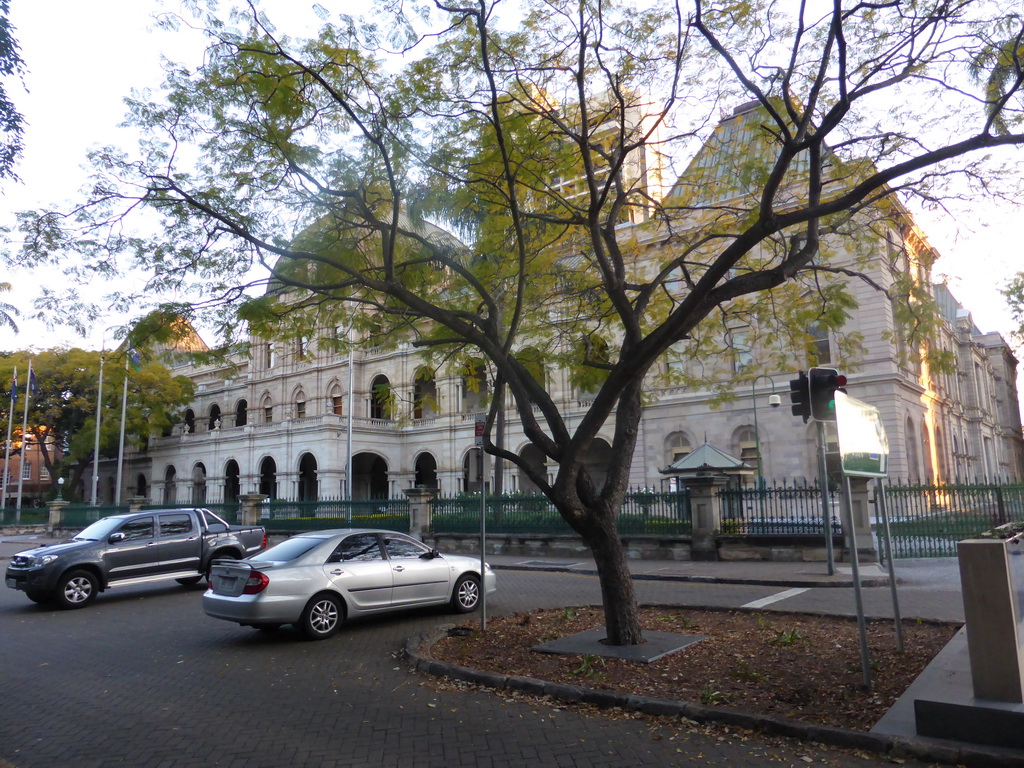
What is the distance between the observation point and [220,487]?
182 feet

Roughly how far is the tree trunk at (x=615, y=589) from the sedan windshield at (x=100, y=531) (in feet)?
34.0

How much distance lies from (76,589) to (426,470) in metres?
40.2

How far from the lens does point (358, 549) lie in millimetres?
10570

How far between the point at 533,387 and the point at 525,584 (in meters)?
7.95

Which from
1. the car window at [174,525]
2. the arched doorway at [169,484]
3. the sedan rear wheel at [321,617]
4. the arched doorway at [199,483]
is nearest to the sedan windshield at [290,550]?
the sedan rear wheel at [321,617]

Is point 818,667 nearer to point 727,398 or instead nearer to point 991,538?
point 991,538

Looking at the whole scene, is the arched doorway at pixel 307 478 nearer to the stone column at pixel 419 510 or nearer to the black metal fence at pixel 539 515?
the stone column at pixel 419 510

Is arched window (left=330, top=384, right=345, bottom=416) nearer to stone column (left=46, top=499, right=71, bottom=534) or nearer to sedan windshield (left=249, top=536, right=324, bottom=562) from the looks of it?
stone column (left=46, top=499, right=71, bottom=534)

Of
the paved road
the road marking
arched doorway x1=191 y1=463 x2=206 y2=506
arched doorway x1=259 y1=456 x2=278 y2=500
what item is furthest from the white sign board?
arched doorway x1=191 y1=463 x2=206 y2=506

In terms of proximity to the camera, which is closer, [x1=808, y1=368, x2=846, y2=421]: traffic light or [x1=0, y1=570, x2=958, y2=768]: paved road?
[x1=0, y1=570, x2=958, y2=768]: paved road

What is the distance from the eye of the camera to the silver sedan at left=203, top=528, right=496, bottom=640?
31.2 ft

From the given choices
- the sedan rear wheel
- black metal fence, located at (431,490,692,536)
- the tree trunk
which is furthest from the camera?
black metal fence, located at (431,490,692,536)

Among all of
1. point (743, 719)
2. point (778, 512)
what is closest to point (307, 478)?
point (778, 512)

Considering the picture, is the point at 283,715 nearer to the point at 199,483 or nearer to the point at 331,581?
the point at 331,581
